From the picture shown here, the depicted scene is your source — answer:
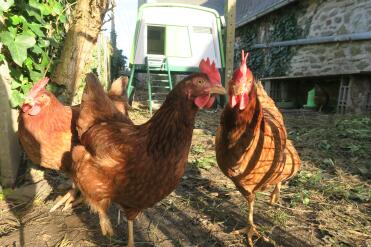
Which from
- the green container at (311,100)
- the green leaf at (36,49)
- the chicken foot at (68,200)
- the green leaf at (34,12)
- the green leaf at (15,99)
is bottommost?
the chicken foot at (68,200)

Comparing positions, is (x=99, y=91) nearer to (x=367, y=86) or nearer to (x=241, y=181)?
(x=241, y=181)

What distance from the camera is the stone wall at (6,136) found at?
275 cm

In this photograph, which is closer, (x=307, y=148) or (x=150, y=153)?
(x=150, y=153)

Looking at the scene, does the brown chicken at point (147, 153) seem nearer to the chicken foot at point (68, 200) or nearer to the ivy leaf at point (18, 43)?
the chicken foot at point (68, 200)

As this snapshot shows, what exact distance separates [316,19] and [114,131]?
27.9ft

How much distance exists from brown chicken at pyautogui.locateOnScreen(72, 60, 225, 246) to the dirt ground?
51 cm

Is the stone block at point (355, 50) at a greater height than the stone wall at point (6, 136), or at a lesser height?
greater

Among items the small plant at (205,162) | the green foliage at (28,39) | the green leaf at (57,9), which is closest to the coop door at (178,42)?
the small plant at (205,162)

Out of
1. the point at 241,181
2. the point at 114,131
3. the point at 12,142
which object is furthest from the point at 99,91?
the point at 241,181

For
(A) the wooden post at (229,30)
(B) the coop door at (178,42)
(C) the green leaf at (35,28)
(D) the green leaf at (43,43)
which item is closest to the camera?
(C) the green leaf at (35,28)

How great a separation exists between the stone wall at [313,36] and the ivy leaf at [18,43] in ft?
23.5

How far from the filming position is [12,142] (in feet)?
9.57

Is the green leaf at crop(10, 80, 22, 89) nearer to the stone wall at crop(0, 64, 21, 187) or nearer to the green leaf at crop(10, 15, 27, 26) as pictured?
the stone wall at crop(0, 64, 21, 187)

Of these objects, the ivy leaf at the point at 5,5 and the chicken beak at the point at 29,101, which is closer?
the ivy leaf at the point at 5,5
